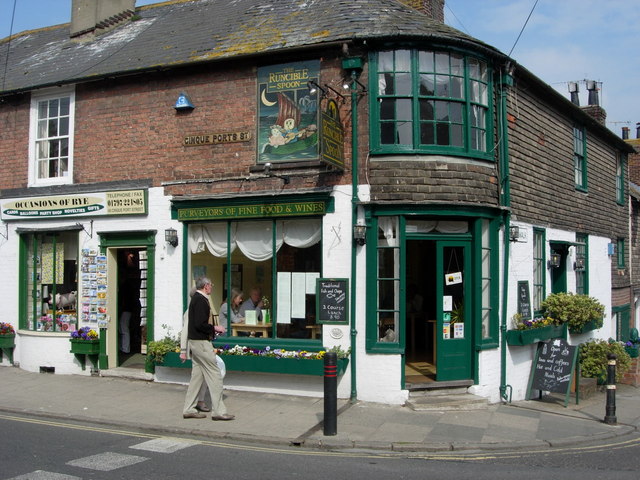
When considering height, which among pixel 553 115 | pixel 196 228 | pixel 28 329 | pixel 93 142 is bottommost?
pixel 28 329

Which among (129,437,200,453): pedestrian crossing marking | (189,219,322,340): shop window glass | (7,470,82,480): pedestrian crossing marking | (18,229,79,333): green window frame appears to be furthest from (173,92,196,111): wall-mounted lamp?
(7,470,82,480): pedestrian crossing marking

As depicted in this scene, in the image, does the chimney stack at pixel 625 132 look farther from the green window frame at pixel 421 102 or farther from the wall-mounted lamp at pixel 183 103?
the wall-mounted lamp at pixel 183 103

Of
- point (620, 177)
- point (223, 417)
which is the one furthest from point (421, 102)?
point (620, 177)

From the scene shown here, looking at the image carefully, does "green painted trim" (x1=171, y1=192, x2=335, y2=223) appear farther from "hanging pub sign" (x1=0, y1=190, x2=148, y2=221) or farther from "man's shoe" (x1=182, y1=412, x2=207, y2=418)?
"man's shoe" (x1=182, y1=412, x2=207, y2=418)

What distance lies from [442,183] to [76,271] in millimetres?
7701

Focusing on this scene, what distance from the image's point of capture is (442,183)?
10547 mm

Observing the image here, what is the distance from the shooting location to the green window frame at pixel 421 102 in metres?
10.6

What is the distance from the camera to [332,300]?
34.6ft

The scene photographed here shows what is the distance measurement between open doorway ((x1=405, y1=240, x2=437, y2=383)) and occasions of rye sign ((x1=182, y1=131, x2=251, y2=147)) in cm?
458

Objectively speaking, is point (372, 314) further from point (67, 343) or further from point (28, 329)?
point (28, 329)

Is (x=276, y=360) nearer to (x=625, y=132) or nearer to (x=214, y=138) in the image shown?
(x=214, y=138)

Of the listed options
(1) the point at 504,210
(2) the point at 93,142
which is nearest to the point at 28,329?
(2) the point at 93,142

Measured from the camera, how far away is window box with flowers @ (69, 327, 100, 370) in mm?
12297

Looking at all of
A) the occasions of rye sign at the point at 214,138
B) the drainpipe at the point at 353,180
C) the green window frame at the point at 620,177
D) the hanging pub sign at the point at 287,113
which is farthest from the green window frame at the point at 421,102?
the green window frame at the point at 620,177
